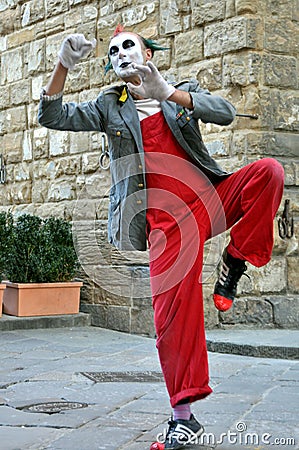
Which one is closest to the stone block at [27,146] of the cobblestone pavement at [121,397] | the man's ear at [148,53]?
the cobblestone pavement at [121,397]

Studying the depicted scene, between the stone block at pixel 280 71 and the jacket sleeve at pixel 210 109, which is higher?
the stone block at pixel 280 71

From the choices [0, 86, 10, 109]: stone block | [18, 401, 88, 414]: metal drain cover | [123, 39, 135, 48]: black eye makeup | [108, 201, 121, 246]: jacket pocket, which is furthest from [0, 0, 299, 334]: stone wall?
[123, 39, 135, 48]: black eye makeup

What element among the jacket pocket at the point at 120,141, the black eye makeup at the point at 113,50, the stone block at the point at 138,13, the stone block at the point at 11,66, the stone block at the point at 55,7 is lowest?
the jacket pocket at the point at 120,141

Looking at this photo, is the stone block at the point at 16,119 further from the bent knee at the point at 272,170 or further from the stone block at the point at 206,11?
the bent knee at the point at 272,170

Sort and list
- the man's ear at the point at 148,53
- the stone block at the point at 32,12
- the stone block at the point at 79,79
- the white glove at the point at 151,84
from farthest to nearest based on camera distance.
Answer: the stone block at the point at 32,12 → the stone block at the point at 79,79 → the man's ear at the point at 148,53 → the white glove at the point at 151,84

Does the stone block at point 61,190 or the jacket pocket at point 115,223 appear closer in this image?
the jacket pocket at point 115,223

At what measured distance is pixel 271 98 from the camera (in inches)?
276

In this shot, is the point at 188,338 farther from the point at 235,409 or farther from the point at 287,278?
the point at 287,278

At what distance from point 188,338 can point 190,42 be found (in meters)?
4.41

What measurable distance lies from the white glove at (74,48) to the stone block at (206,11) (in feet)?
13.1

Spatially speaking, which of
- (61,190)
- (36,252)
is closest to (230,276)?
(36,252)

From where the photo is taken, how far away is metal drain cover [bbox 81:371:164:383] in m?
5.14

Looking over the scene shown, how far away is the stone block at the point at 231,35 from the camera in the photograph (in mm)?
6932

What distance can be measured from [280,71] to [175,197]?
378cm
